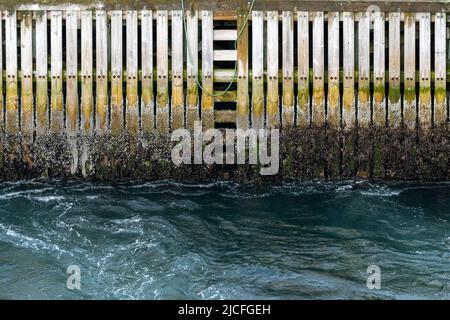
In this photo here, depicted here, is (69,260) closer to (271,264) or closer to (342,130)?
(271,264)

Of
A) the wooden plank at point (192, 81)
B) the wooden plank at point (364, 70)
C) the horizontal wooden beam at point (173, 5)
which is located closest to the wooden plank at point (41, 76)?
the horizontal wooden beam at point (173, 5)

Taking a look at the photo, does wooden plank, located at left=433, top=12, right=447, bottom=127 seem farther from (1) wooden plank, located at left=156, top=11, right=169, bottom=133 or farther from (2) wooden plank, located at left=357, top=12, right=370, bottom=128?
(1) wooden plank, located at left=156, top=11, right=169, bottom=133

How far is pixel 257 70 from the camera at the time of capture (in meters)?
17.3

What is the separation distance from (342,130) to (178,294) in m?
6.46

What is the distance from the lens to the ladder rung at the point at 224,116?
17.2 metres

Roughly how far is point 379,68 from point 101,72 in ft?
18.1

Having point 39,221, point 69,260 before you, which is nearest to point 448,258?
point 69,260

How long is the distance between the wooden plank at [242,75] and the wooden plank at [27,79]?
4.08 meters

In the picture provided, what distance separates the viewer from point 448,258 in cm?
1344

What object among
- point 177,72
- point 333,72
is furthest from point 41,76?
point 333,72

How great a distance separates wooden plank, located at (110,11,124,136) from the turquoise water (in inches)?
50.0

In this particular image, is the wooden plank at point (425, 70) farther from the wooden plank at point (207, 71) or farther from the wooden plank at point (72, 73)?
the wooden plank at point (72, 73)
